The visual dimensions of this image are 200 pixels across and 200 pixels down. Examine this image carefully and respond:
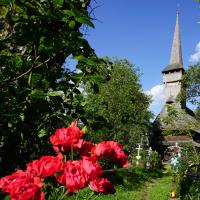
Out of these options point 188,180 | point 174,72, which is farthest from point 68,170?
point 174,72

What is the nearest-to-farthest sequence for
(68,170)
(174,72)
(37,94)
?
(68,170) < (37,94) < (174,72)

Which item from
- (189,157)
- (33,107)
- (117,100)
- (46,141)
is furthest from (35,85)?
(117,100)

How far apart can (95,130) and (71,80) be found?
0.38 meters

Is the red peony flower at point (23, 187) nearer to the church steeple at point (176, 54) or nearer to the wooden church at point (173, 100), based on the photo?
the wooden church at point (173, 100)

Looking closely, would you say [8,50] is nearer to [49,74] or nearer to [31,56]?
[31,56]

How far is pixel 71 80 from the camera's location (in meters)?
2.70

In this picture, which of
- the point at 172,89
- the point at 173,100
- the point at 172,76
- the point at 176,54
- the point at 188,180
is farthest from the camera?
the point at 176,54

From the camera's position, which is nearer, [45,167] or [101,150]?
[45,167]

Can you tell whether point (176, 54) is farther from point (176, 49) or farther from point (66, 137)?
point (66, 137)

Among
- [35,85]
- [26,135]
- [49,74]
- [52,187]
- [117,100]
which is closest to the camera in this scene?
[52,187]

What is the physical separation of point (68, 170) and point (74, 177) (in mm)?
47

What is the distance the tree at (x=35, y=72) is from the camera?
2332 mm

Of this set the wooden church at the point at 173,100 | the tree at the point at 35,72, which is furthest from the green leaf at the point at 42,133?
the wooden church at the point at 173,100

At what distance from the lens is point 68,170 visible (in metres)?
1.74
